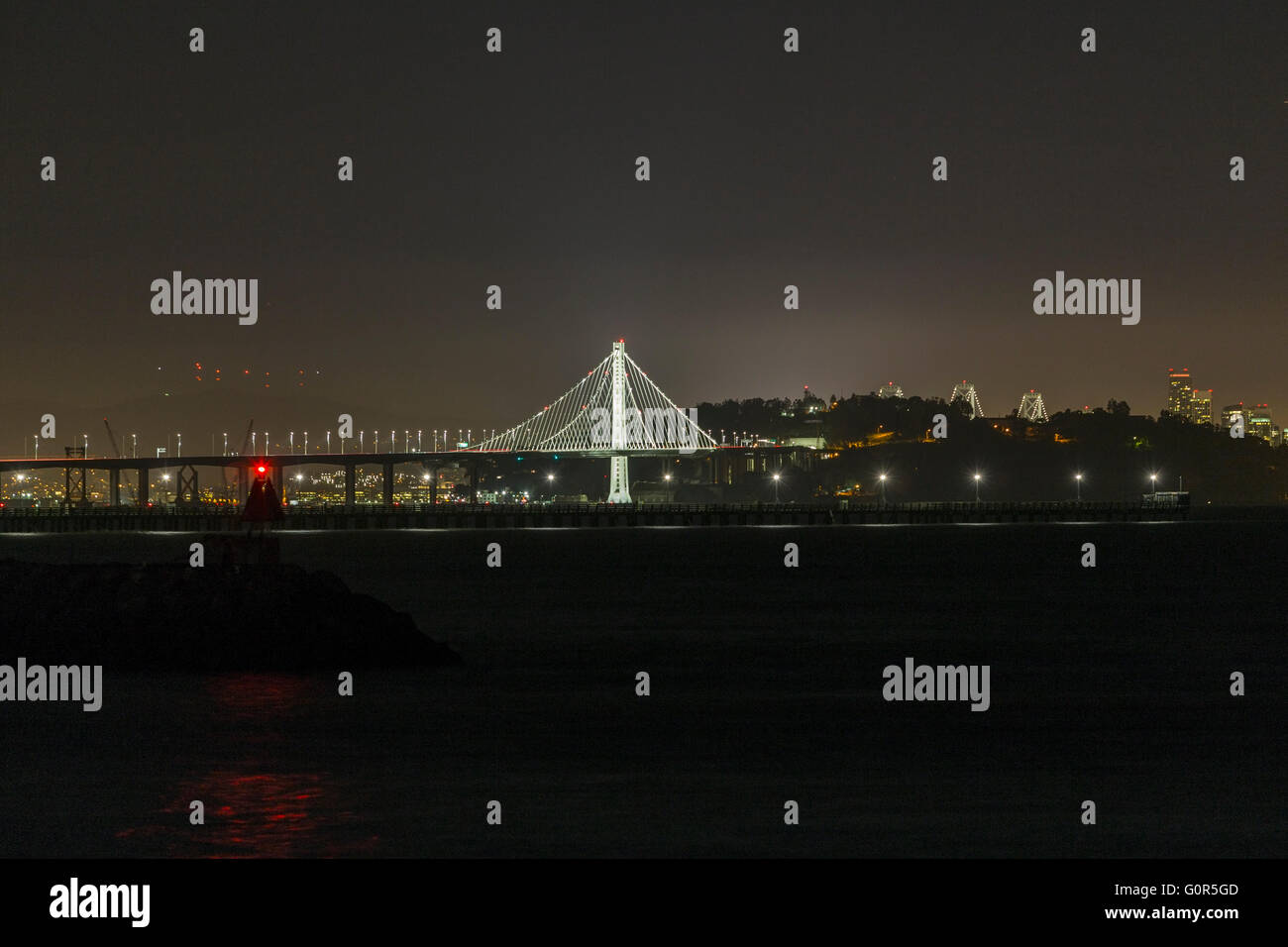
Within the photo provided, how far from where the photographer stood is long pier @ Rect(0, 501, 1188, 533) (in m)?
150

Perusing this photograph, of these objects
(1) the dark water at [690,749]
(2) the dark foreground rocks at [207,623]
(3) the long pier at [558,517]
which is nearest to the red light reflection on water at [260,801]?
(1) the dark water at [690,749]

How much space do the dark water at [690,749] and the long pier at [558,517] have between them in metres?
105

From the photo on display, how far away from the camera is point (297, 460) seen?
494 feet

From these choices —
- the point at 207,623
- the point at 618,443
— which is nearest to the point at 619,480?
the point at 618,443

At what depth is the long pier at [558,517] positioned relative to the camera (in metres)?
150

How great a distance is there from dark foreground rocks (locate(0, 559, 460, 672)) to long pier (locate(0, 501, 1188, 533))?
106363 mm

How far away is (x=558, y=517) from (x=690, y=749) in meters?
134

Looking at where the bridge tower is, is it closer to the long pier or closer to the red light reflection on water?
the long pier

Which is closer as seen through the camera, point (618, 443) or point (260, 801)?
point (260, 801)

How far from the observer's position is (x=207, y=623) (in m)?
29.9

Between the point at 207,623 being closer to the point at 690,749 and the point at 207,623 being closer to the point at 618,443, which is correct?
the point at 690,749

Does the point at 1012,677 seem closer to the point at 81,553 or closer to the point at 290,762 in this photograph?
the point at 290,762
